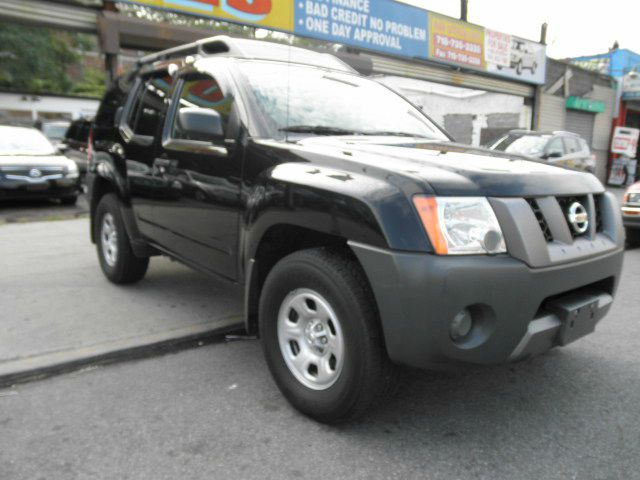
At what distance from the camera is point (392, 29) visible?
13.3 metres

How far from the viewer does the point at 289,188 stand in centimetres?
262

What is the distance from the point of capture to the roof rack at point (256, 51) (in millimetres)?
3545

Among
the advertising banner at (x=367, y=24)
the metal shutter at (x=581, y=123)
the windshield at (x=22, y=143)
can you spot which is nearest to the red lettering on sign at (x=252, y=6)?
the advertising banner at (x=367, y=24)

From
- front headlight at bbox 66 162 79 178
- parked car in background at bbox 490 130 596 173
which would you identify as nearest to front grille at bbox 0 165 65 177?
front headlight at bbox 66 162 79 178

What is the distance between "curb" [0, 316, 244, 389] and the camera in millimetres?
3150

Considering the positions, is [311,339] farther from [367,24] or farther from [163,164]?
[367,24]

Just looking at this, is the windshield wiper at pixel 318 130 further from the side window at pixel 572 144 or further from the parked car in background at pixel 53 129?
the parked car in background at pixel 53 129

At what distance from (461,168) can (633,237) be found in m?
6.25

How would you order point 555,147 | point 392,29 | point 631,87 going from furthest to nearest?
point 631,87 < point 392,29 < point 555,147

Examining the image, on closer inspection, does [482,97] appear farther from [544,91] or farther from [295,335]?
[295,335]

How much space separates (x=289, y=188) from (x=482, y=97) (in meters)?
19.3

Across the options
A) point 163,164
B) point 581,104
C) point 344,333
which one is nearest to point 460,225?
point 344,333

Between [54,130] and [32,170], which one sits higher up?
[54,130]

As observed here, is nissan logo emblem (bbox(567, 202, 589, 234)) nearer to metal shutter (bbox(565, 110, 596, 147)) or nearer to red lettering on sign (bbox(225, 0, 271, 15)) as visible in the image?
red lettering on sign (bbox(225, 0, 271, 15))
